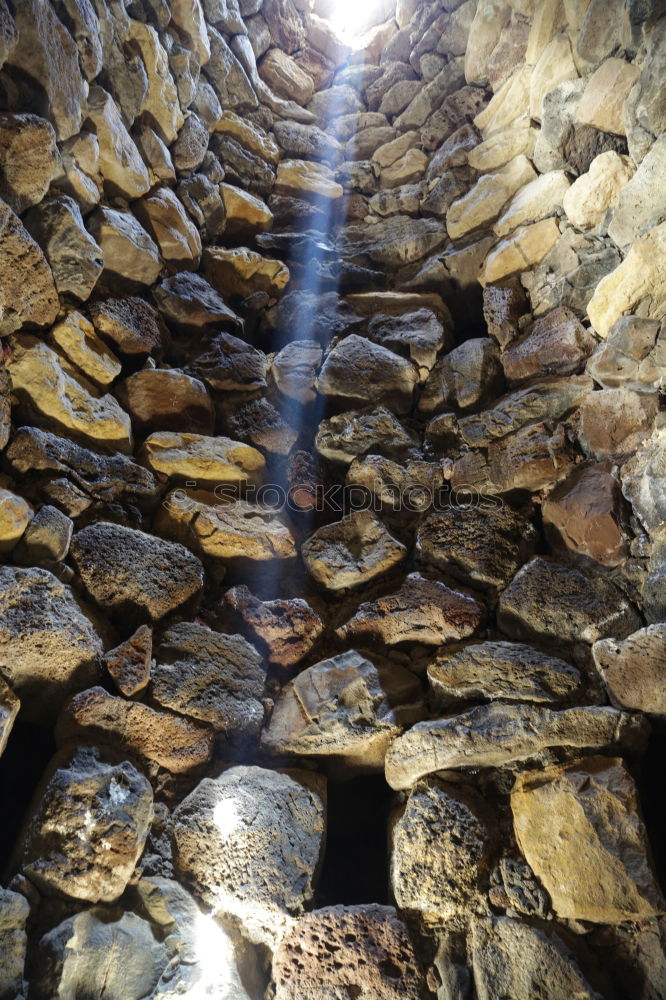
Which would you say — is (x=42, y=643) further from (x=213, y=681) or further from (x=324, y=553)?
(x=324, y=553)

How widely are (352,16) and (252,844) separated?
1055cm

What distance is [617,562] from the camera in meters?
2.67

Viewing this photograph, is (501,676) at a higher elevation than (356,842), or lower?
higher

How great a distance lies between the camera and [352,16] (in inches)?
314

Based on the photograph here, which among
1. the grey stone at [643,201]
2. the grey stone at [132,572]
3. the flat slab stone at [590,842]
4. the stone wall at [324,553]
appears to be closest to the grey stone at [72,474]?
the stone wall at [324,553]

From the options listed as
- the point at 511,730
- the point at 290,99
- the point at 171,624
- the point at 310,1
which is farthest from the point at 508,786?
the point at 310,1

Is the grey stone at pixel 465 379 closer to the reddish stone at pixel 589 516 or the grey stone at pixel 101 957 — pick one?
the reddish stone at pixel 589 516

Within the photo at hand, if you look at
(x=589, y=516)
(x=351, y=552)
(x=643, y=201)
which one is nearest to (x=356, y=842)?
(x=351, y=552)

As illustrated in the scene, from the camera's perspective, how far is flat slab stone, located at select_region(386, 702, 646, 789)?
215 cm

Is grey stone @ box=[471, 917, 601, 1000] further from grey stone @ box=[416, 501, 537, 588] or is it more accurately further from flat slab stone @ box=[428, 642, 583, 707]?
grey stone @ box=[416, 501, 537, 588]

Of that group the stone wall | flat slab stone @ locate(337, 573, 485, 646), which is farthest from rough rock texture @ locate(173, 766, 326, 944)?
flat slab stone @ locate(337, 573, 485, 646)

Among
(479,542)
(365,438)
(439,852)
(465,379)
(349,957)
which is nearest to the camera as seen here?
(349,957)

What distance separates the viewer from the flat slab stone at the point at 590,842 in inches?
72.4

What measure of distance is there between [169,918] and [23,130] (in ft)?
12.6
